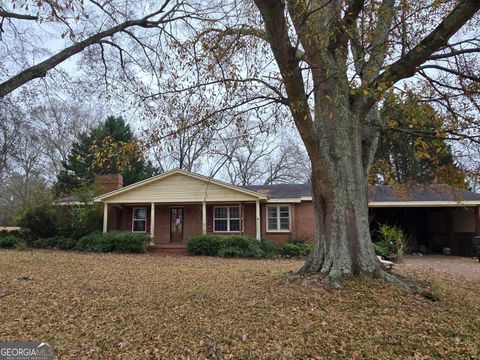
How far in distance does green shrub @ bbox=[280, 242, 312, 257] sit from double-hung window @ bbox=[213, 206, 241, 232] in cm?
375

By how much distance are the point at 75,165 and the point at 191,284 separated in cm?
2478

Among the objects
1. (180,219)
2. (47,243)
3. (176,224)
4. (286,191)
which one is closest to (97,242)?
(47,243)

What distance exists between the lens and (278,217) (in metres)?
20.1

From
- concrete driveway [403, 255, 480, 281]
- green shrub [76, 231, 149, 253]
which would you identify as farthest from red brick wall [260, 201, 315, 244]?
green shrub [76, 231, 149, 253]

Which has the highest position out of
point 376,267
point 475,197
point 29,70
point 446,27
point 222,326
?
point 29,70

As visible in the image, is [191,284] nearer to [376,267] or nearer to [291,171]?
[376,267]

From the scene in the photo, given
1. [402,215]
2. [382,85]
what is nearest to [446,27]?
[382,85]

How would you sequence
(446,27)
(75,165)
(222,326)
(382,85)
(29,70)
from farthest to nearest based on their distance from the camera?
(75,165)
(29,70)
(446,27)
(382,85)
(222,326)

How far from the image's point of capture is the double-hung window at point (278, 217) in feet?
65.6

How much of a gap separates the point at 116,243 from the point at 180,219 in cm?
418

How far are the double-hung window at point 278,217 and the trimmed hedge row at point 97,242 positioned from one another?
22.5ft

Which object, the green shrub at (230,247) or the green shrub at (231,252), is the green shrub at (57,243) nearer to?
the green shrub at (230,247)

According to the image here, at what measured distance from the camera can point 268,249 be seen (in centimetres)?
1700

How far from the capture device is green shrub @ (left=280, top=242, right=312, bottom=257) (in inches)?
664
